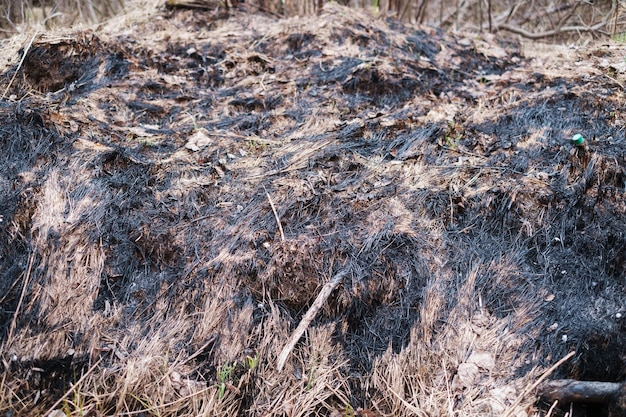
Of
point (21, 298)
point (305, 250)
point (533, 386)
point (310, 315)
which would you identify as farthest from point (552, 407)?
point (21, 298)

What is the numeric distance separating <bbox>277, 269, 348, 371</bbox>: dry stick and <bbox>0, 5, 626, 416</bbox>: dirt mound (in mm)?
45

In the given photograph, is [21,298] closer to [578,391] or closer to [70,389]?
[70,389]

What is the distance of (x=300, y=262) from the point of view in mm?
2562

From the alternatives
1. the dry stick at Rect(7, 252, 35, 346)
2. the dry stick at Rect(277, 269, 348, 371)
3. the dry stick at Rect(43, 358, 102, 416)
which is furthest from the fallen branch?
the dry stick at Rect(7, 252, 35, 346)

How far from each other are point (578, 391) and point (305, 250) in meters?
1.42

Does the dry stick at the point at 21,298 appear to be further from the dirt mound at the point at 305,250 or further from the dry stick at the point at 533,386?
the dry stick at the point at 533,386

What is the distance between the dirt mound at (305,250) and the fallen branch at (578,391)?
0.08 meters

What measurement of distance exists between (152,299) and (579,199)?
7.89ft

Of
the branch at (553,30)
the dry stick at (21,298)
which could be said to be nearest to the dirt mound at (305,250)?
the dry stick at (21,298)

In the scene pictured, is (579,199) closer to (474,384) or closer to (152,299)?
Result: (474,384)

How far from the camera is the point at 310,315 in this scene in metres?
2.43

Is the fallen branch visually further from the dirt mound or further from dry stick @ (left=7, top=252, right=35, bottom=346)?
dry stick @ (left=7, top=252, right=35, bottom=346)

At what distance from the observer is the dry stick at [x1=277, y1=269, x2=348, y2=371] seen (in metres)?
2.33

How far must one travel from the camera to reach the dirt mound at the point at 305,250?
2303 mm
